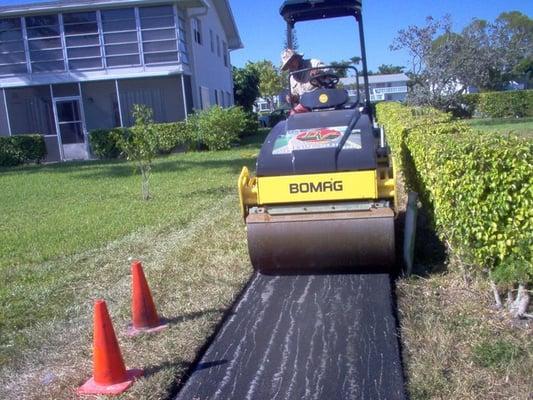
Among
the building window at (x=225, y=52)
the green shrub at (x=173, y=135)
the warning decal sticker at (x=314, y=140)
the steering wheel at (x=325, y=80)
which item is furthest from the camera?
the building window at (x=225, y=52)

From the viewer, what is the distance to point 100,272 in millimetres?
6898

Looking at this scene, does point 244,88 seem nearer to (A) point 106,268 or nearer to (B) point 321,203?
(A) point 106,268

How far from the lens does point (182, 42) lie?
22547 mm

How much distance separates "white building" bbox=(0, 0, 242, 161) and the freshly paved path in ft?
57.7

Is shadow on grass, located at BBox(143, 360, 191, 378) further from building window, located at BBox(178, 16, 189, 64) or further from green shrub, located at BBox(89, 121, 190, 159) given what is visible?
building window, located at BBox(178, 16, 189, 64)

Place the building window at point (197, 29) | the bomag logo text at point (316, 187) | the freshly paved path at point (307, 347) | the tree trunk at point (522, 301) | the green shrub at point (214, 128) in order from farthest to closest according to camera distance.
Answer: the building window at point (197, 29) < the green shrub at point (214, 128) < the bomag logo text at point (316, 187) < the tree trunk at point (522, 301) < the freshly paved path at point (307, 347)

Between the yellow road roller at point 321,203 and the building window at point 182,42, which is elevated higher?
the building window at point 182,42

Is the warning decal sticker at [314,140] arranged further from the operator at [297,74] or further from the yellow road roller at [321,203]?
the operator at [297,74]

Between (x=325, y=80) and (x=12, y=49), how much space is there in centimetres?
1841

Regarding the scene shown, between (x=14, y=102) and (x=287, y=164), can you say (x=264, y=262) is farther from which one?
(x=14, y=102)

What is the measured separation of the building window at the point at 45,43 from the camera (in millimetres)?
22062

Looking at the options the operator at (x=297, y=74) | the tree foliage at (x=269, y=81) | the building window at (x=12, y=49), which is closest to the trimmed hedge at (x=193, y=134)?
the building window at (x=12, y=49)

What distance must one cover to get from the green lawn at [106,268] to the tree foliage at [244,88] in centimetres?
2568

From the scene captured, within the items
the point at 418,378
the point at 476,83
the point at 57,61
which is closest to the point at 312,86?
the point at 418,378
